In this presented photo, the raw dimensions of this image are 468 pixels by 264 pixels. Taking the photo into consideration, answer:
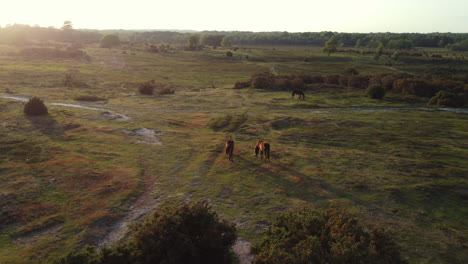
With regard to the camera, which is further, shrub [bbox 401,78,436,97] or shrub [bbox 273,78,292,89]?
shrub [bbox 273,78,292,89]

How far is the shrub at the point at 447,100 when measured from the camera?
153 feet

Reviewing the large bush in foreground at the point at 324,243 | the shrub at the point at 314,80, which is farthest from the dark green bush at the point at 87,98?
the large bush in foreground at the point at 324,243

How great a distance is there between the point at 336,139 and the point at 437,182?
1022 centimetres

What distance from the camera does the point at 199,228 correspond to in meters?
11.6

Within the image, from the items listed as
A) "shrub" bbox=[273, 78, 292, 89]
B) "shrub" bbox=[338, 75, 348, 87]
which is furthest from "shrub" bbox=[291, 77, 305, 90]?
"shrub" bbox=[338, 75, 348, 87]

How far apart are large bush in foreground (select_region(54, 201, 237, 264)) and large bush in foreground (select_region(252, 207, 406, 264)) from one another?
163 centimetres

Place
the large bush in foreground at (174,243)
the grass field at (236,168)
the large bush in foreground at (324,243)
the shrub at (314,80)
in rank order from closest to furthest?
the large bush in foreground at (324,243)
the large bush in foreground at (174,243)
the grass field at (236,168)
the shrub at (314,80)

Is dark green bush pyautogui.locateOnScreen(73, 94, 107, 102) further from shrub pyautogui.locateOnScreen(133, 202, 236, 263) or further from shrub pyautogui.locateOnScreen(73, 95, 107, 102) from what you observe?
shrub pyautogui.locateOnScreen(133, 202, 236, 263)

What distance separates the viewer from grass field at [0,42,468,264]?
15383mm

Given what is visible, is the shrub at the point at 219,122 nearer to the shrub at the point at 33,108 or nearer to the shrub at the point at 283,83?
the shrub at the point at 33,108

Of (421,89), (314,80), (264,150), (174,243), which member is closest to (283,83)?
(314,80)

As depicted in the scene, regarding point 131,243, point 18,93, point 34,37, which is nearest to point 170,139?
point 131,243

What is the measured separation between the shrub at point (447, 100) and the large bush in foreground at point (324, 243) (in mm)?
44193

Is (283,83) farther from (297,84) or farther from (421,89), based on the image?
(421,89)
